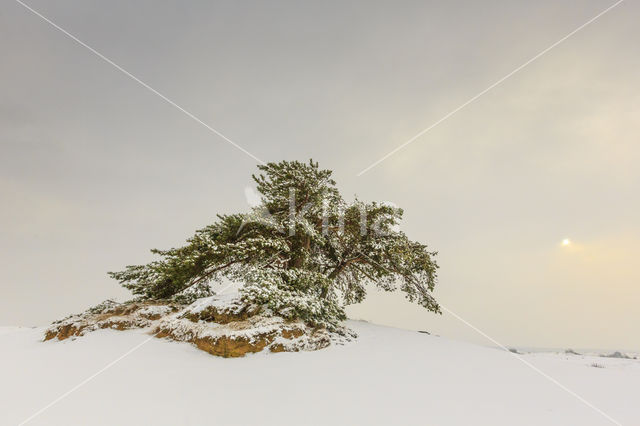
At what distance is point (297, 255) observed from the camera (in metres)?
12.8

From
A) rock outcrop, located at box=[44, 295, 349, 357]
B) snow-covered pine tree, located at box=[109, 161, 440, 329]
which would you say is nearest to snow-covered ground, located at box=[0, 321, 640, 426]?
rock outcrop, located at box=[44, 295, 349, 357]

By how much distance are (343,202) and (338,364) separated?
8.87 m

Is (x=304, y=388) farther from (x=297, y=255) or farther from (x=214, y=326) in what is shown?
(x=297, y=255)

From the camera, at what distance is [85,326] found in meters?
9.25

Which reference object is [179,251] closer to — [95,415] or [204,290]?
[204,290]

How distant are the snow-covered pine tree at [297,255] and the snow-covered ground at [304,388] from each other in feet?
8.03

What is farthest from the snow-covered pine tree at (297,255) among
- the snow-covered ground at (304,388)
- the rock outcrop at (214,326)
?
the snow-covered ground at (304,388)

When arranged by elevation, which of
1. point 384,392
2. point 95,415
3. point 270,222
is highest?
point 270,222

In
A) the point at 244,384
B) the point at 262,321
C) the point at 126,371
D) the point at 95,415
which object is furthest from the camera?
the point at 262,321

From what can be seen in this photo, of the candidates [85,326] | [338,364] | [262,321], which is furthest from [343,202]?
[85,326]

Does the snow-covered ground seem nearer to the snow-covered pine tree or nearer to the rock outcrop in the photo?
the rock outcrop

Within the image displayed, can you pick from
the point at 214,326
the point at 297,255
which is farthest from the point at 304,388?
the point at 297,255

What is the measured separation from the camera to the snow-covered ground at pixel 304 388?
14.2 ft

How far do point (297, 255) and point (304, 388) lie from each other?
767 centimetres
